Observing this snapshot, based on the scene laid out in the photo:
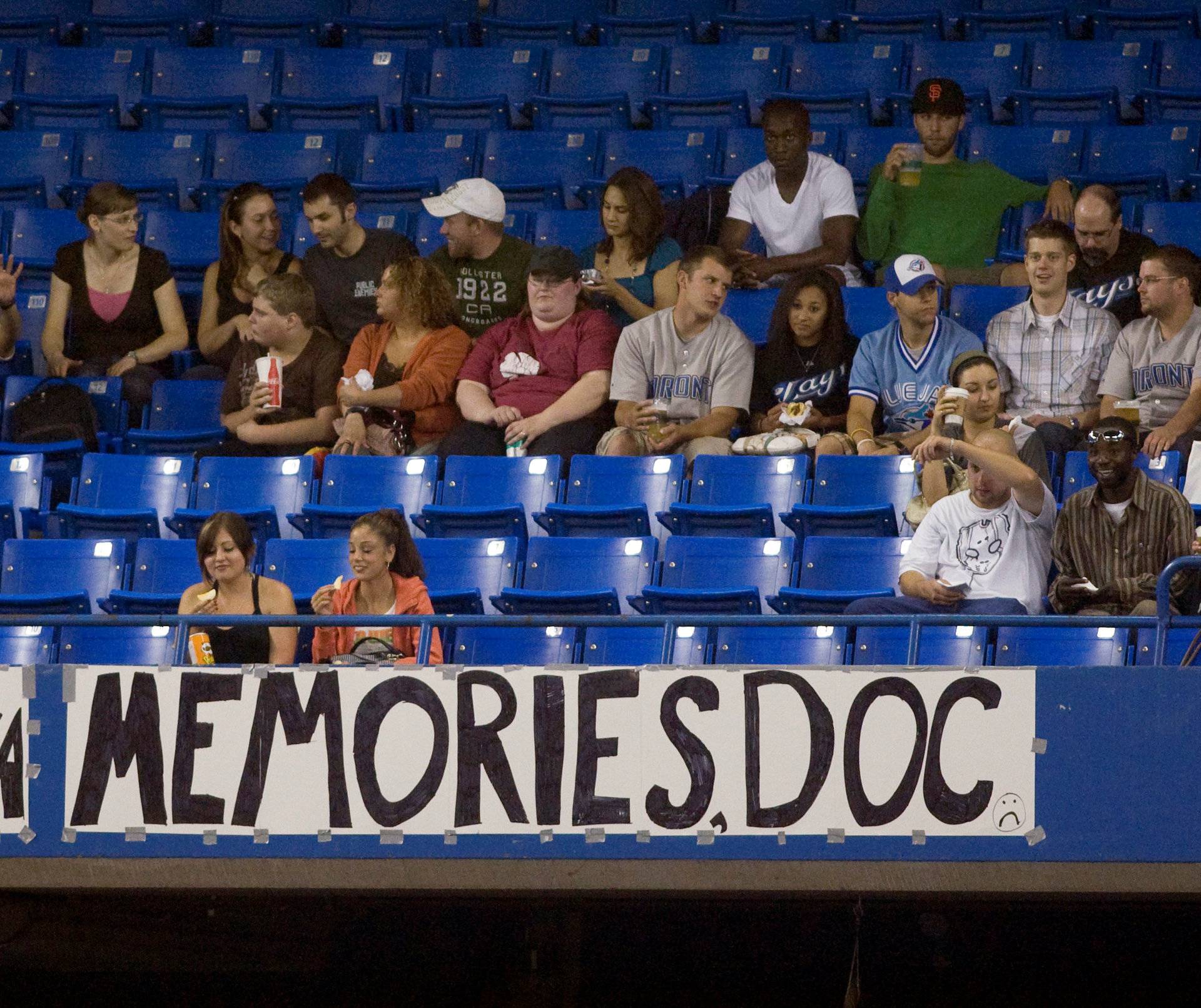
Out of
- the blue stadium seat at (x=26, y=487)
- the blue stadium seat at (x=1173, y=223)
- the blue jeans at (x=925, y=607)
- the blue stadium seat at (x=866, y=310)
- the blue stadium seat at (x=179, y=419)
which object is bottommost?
the blue jeans at (x=925, y=607)

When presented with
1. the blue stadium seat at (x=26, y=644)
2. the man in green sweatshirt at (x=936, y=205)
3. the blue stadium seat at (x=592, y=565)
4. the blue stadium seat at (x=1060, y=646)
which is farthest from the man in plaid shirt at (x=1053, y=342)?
the blue stadium seat at (x=26, y=644)

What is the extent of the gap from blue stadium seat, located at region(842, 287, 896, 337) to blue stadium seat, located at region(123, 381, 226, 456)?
271 centimetres

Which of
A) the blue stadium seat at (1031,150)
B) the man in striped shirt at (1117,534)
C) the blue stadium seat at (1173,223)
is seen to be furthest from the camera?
the blue stadium seat at (1031,150)

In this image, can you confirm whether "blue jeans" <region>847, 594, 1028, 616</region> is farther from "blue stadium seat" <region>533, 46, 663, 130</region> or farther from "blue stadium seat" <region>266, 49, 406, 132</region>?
"blue stadium seat" <region>266, 49, 406, 132</region>

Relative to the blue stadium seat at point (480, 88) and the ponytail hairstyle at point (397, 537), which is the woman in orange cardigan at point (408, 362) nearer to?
the ponytail hairstyle at point (397, 537)

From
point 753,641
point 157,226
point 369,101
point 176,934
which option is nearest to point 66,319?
point 157,226

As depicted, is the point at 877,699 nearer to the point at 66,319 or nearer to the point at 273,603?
the point at 273,603

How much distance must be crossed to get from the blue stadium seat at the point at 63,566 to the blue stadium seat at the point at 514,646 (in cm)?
143

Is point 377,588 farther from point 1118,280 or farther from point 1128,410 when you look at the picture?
point 1118,280

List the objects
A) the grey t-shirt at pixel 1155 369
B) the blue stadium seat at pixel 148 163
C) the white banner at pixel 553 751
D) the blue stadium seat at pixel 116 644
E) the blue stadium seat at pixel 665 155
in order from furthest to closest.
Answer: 1. the blue stadium seat at pixel 148 163
2. the blue stadium seat at pixel 665 155
3. the grey t-shirt at pixel 1155 369
4. the blue stadium seat at pixel 116 644
5. the white banner at pixel 553 751

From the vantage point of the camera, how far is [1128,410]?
7.34m

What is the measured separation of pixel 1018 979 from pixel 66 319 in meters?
5.03

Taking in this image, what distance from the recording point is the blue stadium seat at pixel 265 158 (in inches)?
400

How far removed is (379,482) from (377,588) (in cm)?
146
